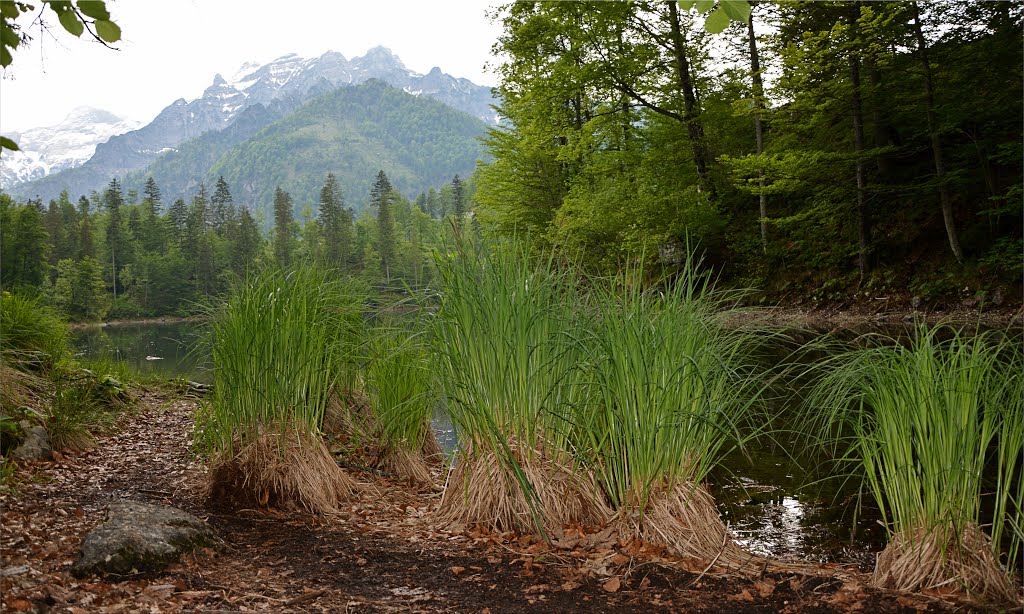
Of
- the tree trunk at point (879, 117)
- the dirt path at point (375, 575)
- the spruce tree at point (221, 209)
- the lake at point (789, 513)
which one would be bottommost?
the lake at point (789, 513)

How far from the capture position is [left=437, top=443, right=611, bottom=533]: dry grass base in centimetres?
346

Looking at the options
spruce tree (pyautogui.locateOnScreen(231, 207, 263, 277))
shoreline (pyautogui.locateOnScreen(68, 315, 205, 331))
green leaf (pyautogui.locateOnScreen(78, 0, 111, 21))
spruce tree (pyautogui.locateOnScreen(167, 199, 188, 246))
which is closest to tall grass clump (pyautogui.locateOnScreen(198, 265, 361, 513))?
green leaf (pyautogui.locateOnScreen(78, 0, 111, 21))

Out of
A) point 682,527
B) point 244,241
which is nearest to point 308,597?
point 682,527

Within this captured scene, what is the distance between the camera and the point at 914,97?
15.2m

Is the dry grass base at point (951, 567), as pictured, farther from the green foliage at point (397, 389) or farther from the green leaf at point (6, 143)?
the green leaf at point (6, 143)

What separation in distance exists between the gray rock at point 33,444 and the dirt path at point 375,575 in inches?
29.8

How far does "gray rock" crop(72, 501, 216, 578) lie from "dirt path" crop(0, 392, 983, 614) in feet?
0.24

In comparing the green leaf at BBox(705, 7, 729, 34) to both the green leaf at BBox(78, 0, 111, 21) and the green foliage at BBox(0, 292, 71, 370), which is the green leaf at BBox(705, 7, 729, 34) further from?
the green foliage at BBox(0, 292, 71, 370)

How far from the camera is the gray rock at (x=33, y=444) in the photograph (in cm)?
466

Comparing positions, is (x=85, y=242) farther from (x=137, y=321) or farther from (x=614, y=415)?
(x=614, y=415)

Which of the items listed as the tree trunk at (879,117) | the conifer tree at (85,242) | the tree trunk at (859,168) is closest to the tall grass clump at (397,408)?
the tree trunk at (859,168)

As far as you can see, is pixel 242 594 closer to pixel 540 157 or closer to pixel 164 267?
pixel 540 157

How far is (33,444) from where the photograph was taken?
478cm

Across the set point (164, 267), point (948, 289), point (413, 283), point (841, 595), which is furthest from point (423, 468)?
point (164, 267)
